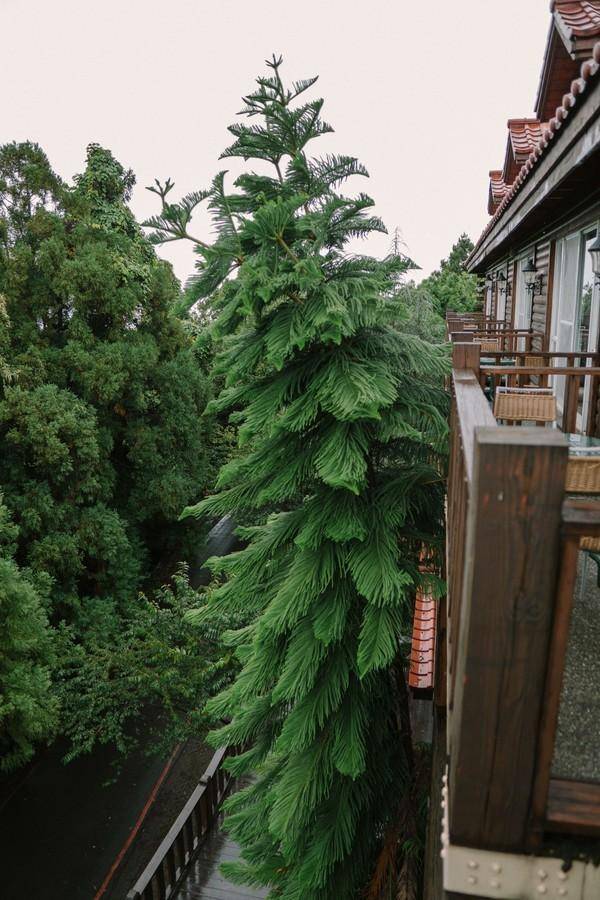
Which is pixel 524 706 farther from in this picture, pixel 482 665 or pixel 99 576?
pixel 99 576

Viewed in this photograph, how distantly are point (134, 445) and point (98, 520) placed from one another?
2892mm

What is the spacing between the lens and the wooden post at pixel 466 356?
10.4 ft

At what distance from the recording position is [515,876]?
157 centimetres

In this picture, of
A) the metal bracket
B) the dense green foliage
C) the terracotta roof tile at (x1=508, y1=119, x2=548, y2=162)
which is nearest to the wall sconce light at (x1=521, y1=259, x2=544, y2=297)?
the terracotta roof tile at (x1=508, y1=119, x2=548, y2=162)

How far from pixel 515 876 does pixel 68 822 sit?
39.2 feet

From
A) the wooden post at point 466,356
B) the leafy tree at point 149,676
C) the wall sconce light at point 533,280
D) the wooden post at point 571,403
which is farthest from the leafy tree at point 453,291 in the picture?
the wooden post at point 466,356

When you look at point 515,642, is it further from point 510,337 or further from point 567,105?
point 510,337

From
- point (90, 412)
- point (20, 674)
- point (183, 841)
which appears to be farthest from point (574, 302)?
point (90, 412)

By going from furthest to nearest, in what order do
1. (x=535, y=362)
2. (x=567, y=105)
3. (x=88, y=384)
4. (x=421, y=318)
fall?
1. (x=88, y=384)
2. (x=421, y=318)
3. (x=535, y=362)
4. (x=567, y=105)

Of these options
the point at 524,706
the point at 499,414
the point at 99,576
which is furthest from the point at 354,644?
the point at 99,576

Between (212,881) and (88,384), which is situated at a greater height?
(88,384)

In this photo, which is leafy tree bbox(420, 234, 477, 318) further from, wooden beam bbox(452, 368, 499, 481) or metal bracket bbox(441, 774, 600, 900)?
metal bracket bbox(441, 774, 600, 900)

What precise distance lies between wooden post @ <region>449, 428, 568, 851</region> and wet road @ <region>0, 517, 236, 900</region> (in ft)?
34.7

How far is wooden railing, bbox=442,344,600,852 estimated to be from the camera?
130 cm
